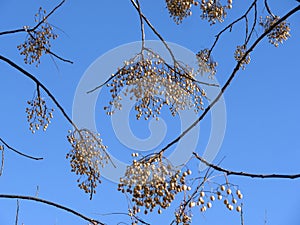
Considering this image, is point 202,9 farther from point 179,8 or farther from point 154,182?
point 154,182

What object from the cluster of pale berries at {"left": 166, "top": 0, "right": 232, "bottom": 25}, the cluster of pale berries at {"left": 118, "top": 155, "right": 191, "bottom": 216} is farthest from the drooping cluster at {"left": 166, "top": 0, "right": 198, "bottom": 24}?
the cluster of pale berries at {"left": 118, "top": 155, "right": 191, "bottom": 216}

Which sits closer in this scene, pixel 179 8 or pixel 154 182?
pixel 154 182

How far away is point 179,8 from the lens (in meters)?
3.80

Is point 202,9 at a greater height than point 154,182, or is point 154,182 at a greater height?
point 202,9

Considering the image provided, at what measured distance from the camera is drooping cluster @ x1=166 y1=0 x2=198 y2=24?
3.75 metres

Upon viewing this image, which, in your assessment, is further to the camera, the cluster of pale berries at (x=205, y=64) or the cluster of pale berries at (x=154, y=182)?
the cluster of pale berries at (x=205, y=64)

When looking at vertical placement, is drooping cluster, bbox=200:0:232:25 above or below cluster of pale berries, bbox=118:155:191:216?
above

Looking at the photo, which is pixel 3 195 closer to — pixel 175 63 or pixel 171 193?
pixel 171 193

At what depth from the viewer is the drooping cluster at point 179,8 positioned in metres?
3.75

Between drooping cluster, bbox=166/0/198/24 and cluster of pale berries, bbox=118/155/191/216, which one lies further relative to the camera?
drooping cluster, bbox=166/0/198/24

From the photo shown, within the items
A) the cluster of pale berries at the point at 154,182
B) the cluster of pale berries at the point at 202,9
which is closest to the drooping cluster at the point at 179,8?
the cluster of pale berries at the point at 202,9

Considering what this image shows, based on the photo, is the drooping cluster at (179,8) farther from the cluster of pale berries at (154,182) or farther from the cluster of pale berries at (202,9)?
the cluster of pale berries at (154,182)

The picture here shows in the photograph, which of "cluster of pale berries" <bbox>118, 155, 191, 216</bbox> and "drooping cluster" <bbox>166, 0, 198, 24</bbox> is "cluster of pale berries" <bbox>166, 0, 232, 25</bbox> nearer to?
"drooping cluster" <bbox>166, 0, 198, 24</bbox>

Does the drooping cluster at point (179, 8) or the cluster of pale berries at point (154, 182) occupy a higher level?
the drooping cluster at point (179, 8)
